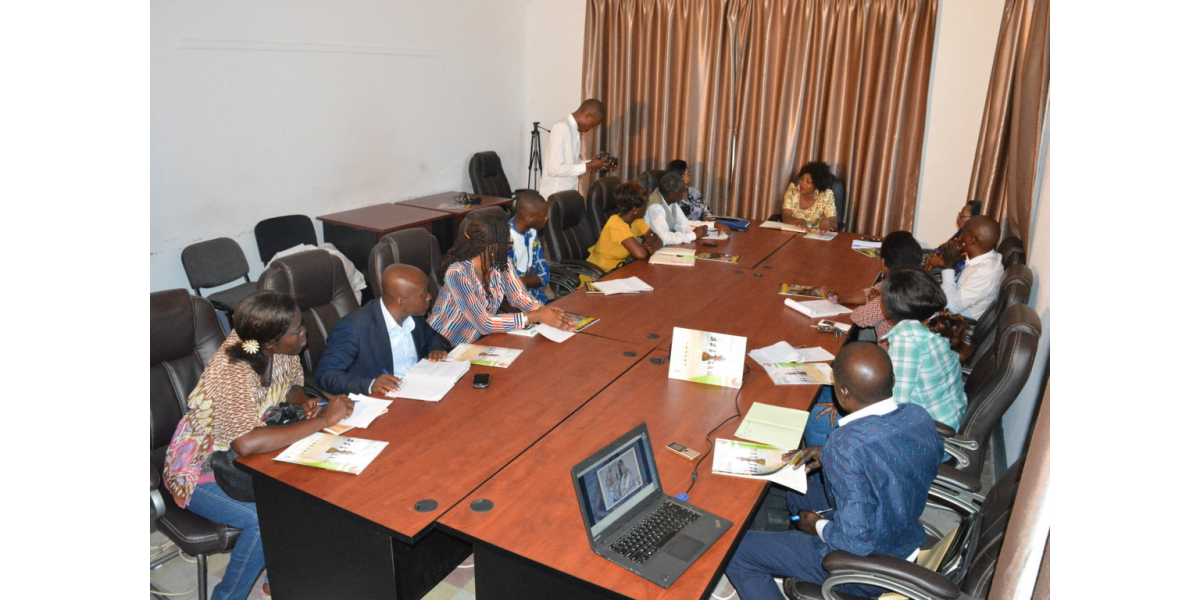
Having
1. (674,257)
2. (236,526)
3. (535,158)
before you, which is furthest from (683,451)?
(535,158)

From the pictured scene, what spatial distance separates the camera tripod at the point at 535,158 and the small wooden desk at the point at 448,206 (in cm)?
123

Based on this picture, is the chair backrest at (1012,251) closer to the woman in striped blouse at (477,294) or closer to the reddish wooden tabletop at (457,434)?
the reddish wooden tabletop at (457,434)

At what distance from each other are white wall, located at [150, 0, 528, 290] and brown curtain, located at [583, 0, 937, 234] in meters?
0.76

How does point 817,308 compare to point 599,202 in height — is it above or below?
below

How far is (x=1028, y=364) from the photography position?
2689 millimetres

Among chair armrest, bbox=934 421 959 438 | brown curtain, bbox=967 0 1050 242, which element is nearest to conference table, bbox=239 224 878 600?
chair armrest, bbox=934 421 959 438

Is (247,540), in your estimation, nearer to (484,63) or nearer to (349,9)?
(349,9)

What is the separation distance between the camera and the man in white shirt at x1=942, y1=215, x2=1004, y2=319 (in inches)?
168

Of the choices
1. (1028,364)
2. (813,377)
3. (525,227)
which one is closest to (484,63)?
(525,227)

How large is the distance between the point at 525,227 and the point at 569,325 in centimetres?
105

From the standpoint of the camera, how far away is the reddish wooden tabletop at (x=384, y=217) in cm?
581

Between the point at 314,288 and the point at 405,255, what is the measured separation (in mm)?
620

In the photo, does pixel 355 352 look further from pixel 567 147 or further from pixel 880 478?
pixel 567 147

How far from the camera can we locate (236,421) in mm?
2453
